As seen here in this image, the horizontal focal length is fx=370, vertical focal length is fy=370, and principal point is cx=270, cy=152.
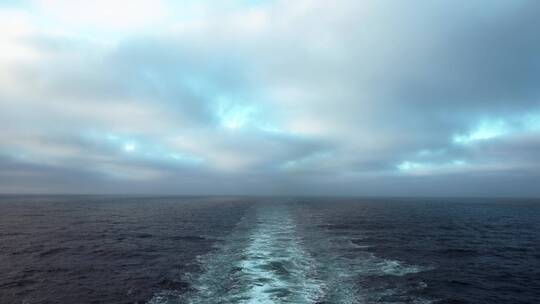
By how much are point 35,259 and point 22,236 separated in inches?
849

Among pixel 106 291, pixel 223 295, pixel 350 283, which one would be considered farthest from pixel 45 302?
pixel 350 283

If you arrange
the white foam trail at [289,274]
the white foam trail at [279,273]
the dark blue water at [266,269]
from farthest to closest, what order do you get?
the dark blue water at [266,269] → the white foam trail at [289,274] → the white foam trail at [279,273]

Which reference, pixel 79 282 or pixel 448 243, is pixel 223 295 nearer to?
pixel 79 282

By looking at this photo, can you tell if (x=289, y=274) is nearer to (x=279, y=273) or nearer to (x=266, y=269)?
(x=279, y=273)

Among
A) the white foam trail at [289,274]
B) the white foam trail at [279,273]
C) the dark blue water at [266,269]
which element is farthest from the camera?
the dark blue water at [266,269]

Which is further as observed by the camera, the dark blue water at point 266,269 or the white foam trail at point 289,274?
the dark blue water at point 266,269

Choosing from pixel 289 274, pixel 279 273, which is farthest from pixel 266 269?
pixel 289 274

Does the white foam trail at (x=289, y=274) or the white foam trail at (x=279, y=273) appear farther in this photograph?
the white foam trail at (x=289, y=274)

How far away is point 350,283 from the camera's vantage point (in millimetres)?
26969

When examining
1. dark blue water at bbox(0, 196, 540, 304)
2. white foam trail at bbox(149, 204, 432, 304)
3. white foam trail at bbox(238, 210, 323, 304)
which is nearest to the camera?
white foam trail at bbox(238, 210, 323, 304)

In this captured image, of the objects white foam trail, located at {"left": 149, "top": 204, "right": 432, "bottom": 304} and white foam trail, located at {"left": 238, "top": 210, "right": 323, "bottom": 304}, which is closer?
white foam trail, located at {"left": 238, "top": 210, "right": 323, "bottom": 304}

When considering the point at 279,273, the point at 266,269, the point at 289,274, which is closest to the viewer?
the point at 289,274

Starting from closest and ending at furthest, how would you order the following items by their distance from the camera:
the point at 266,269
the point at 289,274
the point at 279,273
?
the point at 289,274, the point at 279,273, the point at 266,269

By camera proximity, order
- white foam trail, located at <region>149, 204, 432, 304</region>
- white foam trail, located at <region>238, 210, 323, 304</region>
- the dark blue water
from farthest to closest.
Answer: the dark blue water, white foam trail, located at <region>149, 204, 432, 304</region>, white foam trail, located at <region>238, 210, 323, 304</region>
